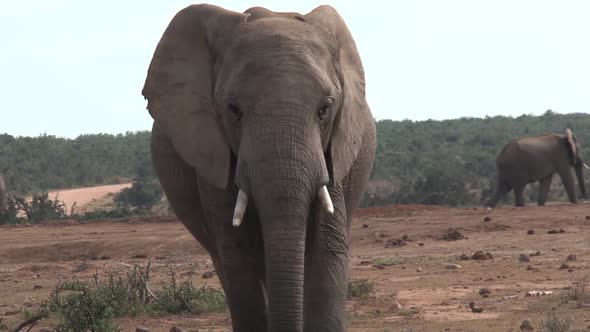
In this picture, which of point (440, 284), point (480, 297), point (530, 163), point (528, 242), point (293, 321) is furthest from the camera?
point (530, 163)

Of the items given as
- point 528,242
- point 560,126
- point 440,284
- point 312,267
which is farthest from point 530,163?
point 560,126

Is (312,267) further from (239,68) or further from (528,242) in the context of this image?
(528,242)

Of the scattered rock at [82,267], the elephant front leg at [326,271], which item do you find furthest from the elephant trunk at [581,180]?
the elephant front leg at [326,271]

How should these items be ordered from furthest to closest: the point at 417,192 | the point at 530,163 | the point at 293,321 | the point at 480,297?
1. the point at 417,192
2. the point at 530,163
3. the point at 480,297
4. the point at 293,321

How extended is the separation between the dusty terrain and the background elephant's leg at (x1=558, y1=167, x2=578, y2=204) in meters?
4.76

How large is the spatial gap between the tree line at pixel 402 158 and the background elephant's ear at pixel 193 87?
25.1 m

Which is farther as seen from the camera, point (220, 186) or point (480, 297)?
point (480, 297)

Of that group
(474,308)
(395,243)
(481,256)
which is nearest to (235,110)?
(474,308)

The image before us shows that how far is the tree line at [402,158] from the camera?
116 ft

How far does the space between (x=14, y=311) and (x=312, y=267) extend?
6.00m

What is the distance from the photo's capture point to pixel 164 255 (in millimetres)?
18516

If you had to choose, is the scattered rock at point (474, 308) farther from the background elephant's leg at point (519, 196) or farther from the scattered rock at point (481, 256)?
the background elephant's leg at point (519, 196)

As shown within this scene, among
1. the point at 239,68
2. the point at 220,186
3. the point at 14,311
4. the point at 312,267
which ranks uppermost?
the point at 239,68

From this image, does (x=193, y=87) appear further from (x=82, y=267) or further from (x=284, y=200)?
(x=82, y=267)
